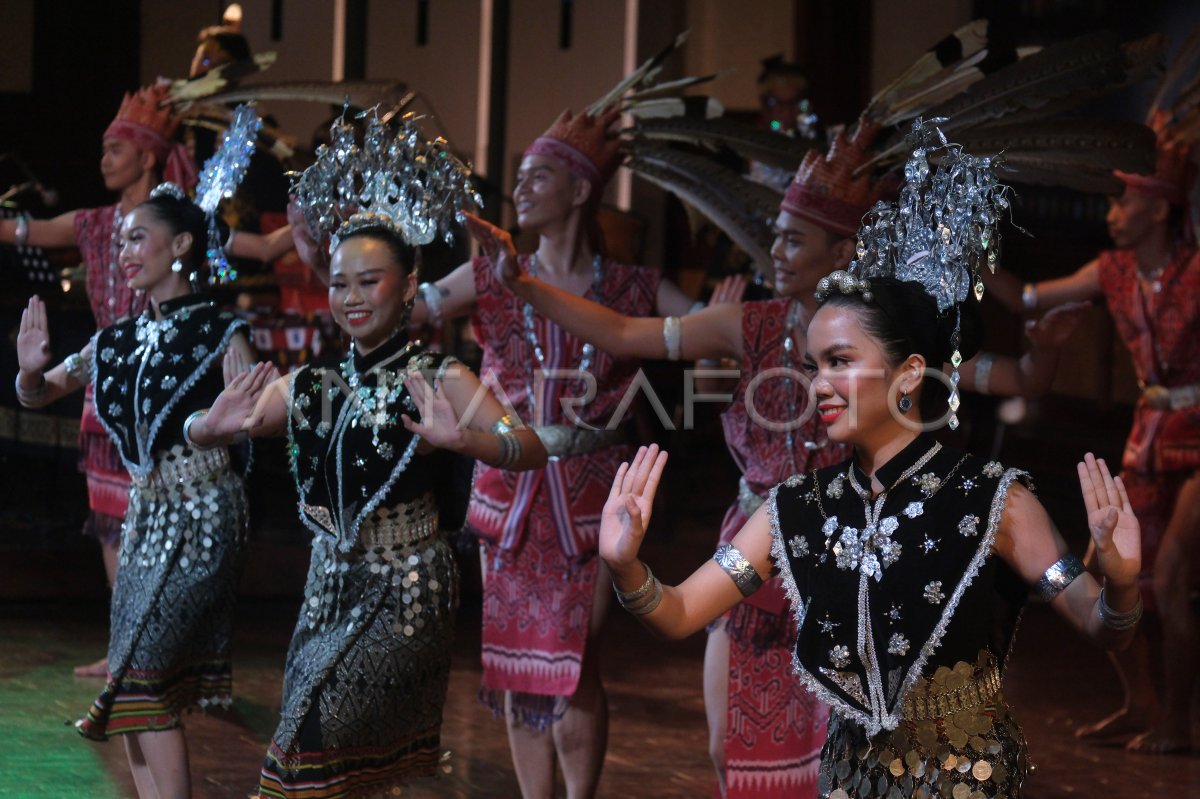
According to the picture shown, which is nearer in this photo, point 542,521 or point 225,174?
point 542,521

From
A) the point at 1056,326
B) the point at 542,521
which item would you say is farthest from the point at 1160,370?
the point at 542,521

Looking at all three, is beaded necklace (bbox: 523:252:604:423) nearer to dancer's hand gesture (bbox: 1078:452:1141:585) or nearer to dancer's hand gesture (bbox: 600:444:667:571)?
dancer's hand gesture (bbox: 600:444:667:571)

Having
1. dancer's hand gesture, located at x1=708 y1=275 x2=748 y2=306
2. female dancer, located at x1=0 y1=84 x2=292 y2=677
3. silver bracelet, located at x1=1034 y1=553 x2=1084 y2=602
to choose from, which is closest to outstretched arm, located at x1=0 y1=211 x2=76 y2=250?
female dancer, located at x1=0 y1=84 x2=292 y2=677

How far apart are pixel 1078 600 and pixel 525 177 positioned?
224 centimetres

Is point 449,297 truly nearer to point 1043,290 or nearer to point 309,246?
point 309,246

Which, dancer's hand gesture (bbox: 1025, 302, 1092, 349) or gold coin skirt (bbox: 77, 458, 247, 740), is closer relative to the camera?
dancer's hand gesture (bbox: 1025, 302, 1092, 349)

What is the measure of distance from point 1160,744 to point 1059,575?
2.79 metres

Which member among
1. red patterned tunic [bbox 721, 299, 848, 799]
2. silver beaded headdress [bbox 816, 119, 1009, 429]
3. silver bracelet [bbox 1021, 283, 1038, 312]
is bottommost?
red patterned tunic [bbox 721, 299, 848, 799]

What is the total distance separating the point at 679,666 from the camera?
19.6ft

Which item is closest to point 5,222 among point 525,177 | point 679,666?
point 525,177

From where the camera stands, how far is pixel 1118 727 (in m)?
5.20

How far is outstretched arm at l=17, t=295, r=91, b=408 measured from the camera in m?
3.98

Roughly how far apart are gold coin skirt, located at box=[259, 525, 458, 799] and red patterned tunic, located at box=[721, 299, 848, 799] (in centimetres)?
70

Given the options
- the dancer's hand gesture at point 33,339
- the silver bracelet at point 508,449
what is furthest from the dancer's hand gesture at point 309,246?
the silver bracelet at point 508,449
